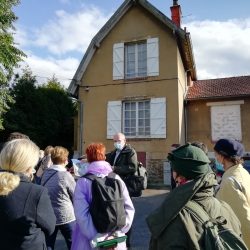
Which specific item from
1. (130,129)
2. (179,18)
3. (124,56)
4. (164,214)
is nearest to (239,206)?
(164,214)

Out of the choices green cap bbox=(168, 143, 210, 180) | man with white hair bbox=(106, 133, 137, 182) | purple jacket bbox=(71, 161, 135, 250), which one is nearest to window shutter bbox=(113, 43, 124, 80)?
man with white hair bbox=(106, 133, 137, 182)

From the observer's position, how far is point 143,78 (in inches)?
597

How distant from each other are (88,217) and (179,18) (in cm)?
1636

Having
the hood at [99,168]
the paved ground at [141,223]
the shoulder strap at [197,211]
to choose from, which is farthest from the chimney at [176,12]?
the shoulder strap at [197,211]

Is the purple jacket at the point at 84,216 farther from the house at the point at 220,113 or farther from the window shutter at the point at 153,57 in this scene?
the house at the point at 220,113

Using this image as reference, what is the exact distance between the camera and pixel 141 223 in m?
7.30

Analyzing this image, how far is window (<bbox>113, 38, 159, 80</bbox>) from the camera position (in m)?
15.0

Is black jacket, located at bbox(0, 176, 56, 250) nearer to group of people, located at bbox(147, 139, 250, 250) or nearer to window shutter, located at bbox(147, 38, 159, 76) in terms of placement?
group of people, located at bbox(147, 139, 250, 250)

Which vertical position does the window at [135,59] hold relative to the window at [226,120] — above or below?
above

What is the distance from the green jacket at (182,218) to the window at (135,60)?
13.7m

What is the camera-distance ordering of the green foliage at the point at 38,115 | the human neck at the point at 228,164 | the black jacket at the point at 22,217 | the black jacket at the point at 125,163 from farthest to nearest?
the green foliage at the point at 38,115 < the black jacket at the point at 125,163 < the human neck at the point at 228,164 < the black jacket at the point at 22,217

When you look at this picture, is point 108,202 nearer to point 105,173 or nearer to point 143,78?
point 105,173

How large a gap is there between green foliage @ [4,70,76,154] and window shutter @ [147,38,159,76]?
9.00 meters

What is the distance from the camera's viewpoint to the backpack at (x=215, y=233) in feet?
5.57
